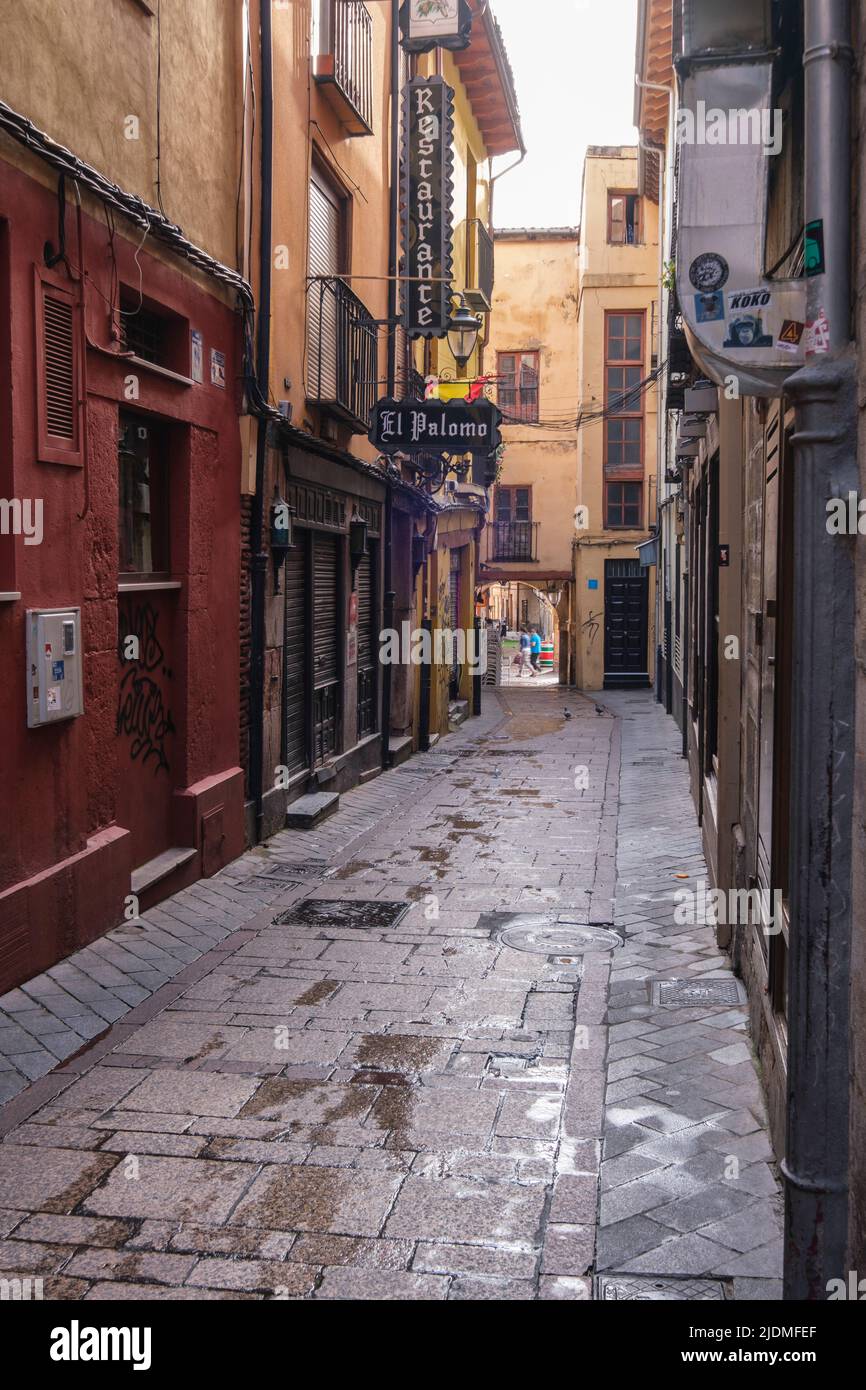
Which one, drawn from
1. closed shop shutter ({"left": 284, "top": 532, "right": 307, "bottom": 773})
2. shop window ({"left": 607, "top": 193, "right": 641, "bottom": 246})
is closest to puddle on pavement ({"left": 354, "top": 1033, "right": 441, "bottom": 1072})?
closed shop shutter ({"left": 284, "top": 532, "right": 307, "bottom": 773})

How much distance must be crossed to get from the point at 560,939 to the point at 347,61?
378 inches

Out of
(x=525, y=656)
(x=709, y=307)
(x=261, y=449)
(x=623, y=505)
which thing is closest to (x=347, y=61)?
(x=261, y=449)

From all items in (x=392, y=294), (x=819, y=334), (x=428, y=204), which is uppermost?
(x=428, y=204)

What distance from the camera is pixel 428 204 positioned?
13.8m

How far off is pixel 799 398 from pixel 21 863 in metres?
5.13

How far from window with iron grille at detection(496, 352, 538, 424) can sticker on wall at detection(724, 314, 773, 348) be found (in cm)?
3184

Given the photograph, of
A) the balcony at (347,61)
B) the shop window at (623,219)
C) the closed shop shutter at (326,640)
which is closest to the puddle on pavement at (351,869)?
the closed shop shutter at (326,640)

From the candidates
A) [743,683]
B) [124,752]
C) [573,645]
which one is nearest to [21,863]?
[124,752]

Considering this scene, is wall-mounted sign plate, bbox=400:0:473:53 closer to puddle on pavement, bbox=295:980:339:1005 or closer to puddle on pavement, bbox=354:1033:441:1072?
puddle on pavement, bbox=295:980:339:1005

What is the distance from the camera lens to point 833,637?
117 inches

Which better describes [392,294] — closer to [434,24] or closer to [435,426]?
[434,24]

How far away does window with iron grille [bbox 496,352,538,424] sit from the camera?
114ft

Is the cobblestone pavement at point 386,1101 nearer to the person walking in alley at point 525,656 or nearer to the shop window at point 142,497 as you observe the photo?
the shop window at point 142,497

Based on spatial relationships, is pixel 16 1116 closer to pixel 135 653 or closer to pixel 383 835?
pixel 135 653
